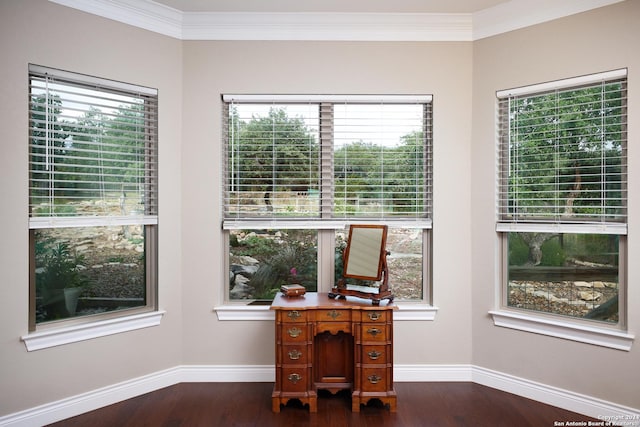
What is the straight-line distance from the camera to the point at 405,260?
3.44 metres

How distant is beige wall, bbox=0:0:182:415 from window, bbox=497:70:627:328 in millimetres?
2704

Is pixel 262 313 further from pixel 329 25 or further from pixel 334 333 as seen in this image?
pixel 329 25

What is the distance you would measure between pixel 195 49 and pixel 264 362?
2678 millimetres

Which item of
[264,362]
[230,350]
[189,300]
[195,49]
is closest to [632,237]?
[264,362]

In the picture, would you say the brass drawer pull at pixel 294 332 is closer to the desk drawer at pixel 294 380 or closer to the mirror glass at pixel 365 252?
the desk drawer at pixel 294 380

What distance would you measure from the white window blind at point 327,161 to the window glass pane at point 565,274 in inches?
32.4

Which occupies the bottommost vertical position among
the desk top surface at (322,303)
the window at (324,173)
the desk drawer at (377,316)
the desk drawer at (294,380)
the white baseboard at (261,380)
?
the white baseboard at (261,380)

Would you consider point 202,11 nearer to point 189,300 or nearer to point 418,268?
point 189,300

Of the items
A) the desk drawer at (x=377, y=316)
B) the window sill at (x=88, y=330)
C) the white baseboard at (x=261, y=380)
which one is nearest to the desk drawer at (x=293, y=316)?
the desk drawer at (x=377, y=316)

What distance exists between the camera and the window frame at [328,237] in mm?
3326

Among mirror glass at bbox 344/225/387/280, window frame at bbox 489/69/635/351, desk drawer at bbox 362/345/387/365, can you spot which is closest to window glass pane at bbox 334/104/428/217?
mirror glass at bbox 344/225/387/280

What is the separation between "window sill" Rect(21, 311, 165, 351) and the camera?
260cm

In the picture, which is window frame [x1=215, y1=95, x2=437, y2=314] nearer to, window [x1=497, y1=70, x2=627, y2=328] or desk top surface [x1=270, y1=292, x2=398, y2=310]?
desk top surface [x1=270, y1=292, x2=398, y2=310]

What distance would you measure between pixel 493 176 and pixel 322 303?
Result: 1726mm
